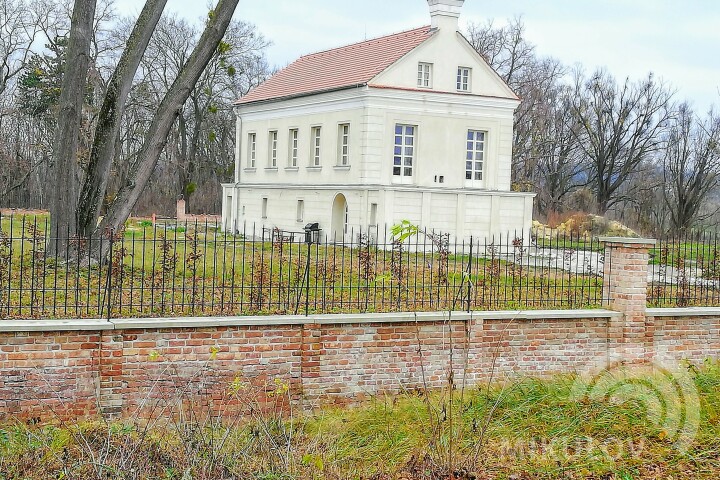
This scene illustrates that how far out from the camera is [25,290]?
1298 cm

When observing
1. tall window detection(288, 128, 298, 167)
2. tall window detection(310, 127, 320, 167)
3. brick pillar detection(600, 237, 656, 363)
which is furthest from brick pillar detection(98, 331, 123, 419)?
tall window detection(288, 128, 298, 167)

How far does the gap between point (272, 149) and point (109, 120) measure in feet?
57.3

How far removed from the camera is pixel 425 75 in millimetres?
27969

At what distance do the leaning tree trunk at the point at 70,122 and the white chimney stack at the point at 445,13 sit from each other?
14.3 metres

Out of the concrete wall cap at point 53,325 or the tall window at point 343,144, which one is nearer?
the concrete wall cap at point 53,325

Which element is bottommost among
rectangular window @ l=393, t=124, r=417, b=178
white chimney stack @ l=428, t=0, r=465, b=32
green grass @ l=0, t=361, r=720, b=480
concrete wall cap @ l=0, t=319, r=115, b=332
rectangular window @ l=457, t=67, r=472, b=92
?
green grass @ l=0, t=361, r=720, b=480

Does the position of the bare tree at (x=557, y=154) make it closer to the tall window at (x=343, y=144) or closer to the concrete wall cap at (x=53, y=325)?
the tall window at (x=343, y=144)

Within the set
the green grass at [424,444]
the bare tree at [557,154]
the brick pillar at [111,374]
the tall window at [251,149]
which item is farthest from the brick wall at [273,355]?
the bare tree at [557,154]

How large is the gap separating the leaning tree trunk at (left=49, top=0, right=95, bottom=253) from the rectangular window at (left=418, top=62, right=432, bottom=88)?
45.6ft

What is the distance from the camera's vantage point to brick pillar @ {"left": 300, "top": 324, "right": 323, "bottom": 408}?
11805 millimetres

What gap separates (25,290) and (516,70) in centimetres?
3994

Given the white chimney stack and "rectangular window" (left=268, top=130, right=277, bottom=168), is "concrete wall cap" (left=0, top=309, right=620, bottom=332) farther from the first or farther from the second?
"rectangular window" (left=268, top=130, right=277, bottom=168)

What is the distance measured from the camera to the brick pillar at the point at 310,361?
465 inches

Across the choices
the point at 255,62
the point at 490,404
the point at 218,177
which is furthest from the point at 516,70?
the point at 490,404
